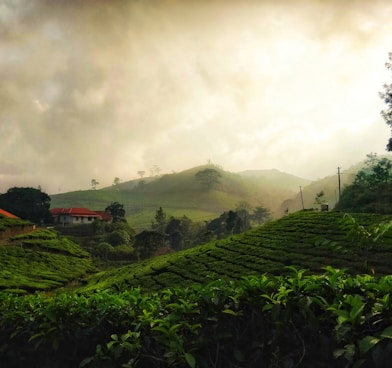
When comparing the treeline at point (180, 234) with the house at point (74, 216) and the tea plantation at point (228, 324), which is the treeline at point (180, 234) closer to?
the house at point (74, 216)

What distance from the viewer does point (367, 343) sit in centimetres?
222

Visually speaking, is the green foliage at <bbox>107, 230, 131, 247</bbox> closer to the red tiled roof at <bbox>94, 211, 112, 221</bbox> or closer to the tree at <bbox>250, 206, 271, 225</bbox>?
the red tiled roof at <bbox>94, 211, 112, 221</bbox>

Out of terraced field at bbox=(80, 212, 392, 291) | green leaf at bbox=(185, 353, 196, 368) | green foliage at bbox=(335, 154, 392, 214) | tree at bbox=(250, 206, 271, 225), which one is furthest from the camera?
tree at bbox=(250, 206, 271, 225)

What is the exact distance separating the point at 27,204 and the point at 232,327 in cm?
7867

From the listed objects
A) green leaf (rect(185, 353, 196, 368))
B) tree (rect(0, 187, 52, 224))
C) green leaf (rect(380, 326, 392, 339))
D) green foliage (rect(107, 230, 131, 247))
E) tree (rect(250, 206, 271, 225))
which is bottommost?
green leaf (rect(185, 353, 196, 368))

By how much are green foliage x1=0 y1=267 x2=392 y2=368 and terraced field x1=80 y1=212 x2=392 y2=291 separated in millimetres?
15086

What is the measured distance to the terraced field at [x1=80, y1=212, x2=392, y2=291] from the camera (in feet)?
64.0

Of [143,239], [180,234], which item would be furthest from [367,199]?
[180,234]

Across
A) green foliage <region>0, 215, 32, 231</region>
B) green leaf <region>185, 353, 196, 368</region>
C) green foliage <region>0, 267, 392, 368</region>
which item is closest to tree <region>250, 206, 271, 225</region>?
green foliage <region>0, 215, 32, 231</region>

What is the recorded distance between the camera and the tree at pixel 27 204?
74.1 m

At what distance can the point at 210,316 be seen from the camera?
315 centimetres

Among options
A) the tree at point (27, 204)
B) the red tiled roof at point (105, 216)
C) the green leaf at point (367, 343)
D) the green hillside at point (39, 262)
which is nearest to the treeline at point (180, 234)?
the green hillside at point (39, 262)

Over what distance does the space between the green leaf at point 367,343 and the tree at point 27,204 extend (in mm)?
77927

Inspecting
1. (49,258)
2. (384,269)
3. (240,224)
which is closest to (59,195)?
(240,224)
